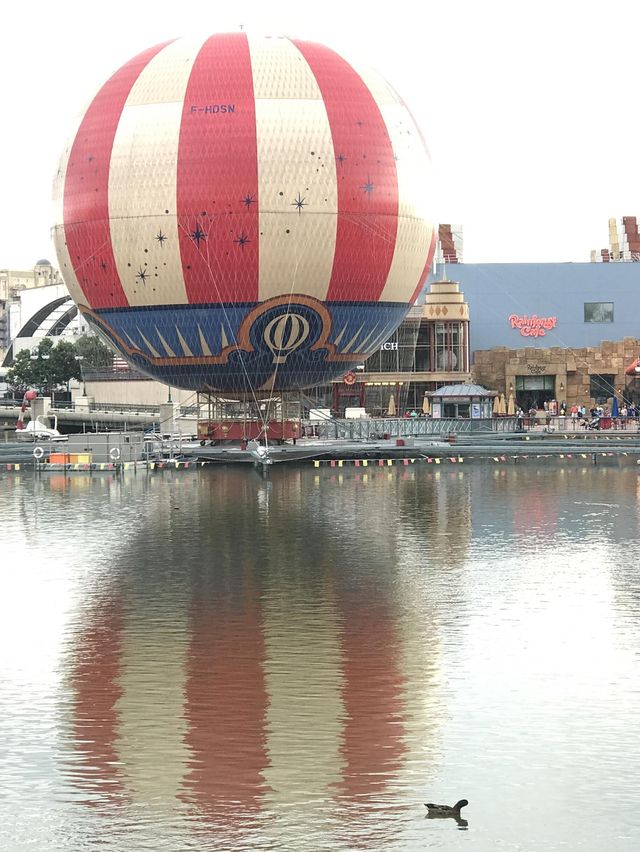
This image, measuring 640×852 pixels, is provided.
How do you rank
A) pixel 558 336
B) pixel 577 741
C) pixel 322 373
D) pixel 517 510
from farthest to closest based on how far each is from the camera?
pixel 558 336, pixel 322 373, pixel 517 510, pixel 577 741

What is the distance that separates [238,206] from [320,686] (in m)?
30.9

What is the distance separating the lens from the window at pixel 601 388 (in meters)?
101

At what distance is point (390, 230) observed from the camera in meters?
49.7

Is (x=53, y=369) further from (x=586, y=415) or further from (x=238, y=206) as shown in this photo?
(x=238, y=206)

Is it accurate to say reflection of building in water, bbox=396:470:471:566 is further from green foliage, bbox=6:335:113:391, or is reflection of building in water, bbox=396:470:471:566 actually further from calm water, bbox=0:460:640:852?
green foliage, bbox=6:335:113:391

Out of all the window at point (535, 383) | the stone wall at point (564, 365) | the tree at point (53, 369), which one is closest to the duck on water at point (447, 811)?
the stone wall at point (564, 365)

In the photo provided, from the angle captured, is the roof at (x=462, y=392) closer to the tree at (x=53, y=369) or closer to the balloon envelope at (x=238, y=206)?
the balloon envelope at (x=238, y=206)

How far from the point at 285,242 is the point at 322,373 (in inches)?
249

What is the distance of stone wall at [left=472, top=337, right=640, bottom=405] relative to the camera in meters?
98.8

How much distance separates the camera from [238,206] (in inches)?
1841

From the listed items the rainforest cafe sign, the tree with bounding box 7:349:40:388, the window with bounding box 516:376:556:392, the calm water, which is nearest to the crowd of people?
the window with bounding box 516:376:556:392

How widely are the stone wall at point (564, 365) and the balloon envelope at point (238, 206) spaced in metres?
49.2

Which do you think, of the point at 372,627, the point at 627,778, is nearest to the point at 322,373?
the point at 372,627

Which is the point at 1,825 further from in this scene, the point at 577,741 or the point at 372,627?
the point at 372,627
